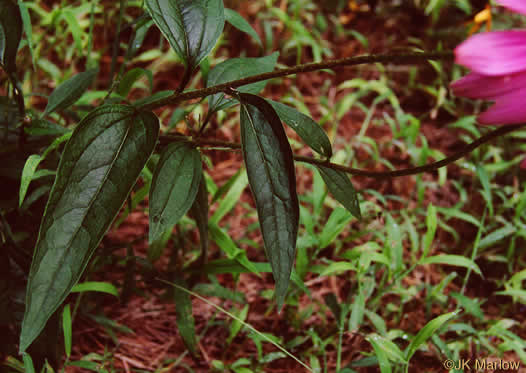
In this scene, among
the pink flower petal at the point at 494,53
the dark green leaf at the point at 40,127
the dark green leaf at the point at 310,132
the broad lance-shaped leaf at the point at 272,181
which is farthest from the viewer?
the dark green leaf at the point at 40,127

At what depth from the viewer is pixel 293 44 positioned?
5.92 feet

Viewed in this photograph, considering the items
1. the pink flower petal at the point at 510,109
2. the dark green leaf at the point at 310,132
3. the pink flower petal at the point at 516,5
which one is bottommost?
the dark green leaf at the point at 310,132

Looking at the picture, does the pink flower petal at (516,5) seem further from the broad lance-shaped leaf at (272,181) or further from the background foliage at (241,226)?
the broad lance-shaped leaf at (272,181)

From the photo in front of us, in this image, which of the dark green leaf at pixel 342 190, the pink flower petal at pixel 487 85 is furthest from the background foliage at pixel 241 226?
the pink flower petal at pixel 487 85

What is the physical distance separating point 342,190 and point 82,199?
1.28 ft

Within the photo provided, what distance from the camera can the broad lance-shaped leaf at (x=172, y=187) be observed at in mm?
662

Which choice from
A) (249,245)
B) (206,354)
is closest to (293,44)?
→ (249,245)

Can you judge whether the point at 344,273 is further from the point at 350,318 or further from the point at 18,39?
the point at 18,39

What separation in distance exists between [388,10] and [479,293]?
1.48m

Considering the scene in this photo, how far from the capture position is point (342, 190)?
0.75m

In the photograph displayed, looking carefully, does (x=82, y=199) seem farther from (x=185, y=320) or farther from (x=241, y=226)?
(x=241, y=226)

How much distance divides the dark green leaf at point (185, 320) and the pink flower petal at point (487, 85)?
71 centimetres

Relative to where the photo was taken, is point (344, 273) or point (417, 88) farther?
point (417, 88)

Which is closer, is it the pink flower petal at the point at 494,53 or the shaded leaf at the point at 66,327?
the pink flower petal at the point at 494,53
